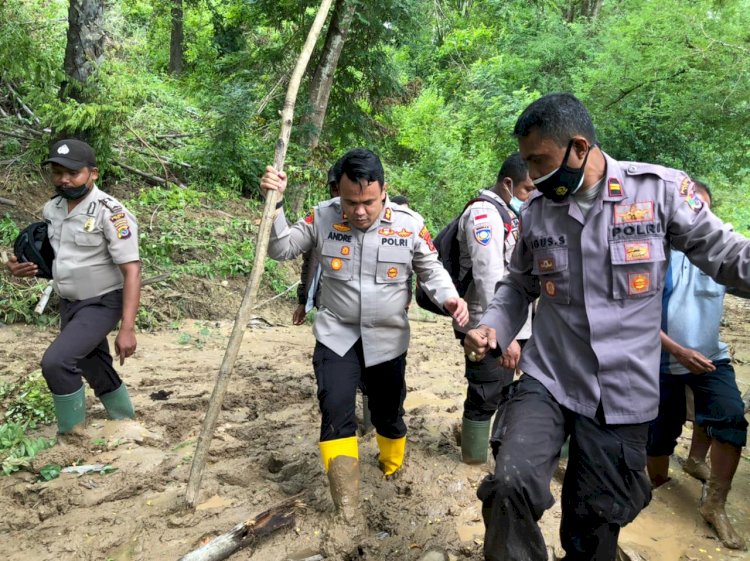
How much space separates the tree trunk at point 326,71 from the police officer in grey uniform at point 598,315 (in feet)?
26.3

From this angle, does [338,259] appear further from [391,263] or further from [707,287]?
[707,287]

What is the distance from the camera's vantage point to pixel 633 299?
95.6 inches

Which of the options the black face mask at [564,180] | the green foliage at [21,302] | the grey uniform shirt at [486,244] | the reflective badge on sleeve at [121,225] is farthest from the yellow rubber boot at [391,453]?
the green foliage at [21,302]

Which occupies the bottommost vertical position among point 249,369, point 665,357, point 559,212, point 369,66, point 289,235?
point 249,369

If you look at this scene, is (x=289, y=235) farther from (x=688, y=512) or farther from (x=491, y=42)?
(x=491, y=42)

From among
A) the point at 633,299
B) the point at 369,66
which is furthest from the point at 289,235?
the point at 369,66

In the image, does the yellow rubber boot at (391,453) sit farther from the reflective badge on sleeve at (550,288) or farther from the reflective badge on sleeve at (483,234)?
the reflective badge on sleeve at (550,288)

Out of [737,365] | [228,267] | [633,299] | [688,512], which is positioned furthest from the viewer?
[228,267]

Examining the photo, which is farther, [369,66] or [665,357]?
[369,66]

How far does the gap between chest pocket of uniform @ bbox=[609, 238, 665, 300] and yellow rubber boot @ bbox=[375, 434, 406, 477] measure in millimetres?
1995

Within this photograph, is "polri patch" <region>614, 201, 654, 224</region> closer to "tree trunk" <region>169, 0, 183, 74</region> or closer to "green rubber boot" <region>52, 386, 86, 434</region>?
"green rubber boot" <region>52, 386, 86, 434</region>

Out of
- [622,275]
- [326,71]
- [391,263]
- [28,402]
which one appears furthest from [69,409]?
[326,71]

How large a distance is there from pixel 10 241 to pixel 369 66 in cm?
626

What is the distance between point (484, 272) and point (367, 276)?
77 cm
